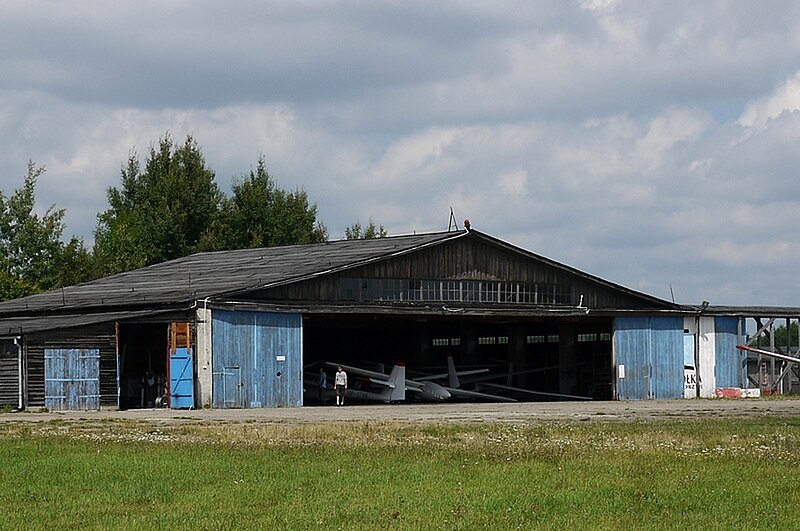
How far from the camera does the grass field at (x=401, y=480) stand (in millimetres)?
14438

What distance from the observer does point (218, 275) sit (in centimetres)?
5294

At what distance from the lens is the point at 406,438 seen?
2523cm

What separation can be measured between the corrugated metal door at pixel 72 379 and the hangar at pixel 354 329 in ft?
0.14

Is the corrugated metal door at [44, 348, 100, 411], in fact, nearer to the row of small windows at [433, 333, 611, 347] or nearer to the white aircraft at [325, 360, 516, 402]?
the white aircraft at [325, 360, 516, 402]

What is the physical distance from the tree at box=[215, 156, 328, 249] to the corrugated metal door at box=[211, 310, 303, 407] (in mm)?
48100

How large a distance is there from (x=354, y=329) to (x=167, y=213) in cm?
3382

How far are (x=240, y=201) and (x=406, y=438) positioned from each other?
239 feet

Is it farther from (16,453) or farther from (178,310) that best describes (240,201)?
(16,453)

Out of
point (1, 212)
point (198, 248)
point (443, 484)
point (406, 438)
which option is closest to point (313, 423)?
point (406, 438)

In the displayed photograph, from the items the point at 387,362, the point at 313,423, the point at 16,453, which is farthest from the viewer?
the point at 387,362

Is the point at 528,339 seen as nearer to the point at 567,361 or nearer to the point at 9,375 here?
the point at 567,361

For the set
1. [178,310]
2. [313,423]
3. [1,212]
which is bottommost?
[313,423]

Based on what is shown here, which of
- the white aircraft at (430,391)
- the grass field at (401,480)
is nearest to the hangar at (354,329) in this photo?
the white aircraft at (430,391)

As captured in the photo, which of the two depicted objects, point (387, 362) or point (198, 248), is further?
point (198, 248)
